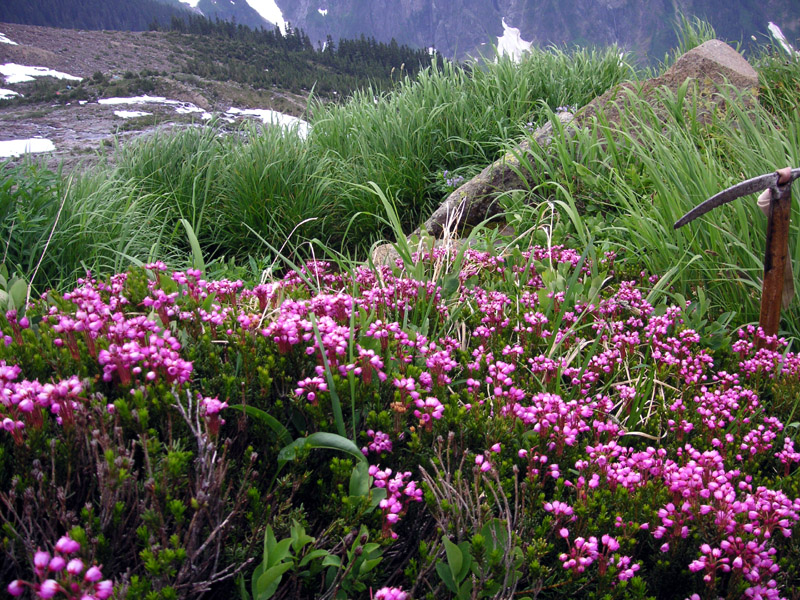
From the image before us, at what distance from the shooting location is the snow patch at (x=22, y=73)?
6812mm

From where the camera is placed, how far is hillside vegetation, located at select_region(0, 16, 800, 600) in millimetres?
1053

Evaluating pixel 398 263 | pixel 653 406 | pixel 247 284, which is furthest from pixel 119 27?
pixel 653 406

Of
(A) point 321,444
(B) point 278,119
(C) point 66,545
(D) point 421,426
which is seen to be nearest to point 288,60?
(B) point 278,119

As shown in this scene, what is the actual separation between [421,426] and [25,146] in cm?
573

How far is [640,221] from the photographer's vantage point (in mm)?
3211

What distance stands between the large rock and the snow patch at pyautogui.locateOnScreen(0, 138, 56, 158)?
13.0ft

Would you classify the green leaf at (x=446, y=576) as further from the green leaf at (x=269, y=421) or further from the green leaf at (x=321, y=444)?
the green leaf at (x=269, y=421)

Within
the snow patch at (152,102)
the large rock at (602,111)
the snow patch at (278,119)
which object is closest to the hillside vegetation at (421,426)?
the large rock at (602,111)

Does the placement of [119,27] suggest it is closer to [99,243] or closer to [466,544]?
[99,243]

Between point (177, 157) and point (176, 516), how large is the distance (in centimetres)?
569

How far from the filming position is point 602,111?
5.11 meters

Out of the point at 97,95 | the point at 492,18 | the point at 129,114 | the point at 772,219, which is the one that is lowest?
the point at 772,219

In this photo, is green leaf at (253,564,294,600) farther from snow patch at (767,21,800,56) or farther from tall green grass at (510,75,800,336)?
snow patch at (767,21,800,56)

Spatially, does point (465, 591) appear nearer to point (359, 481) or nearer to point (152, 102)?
point (359, 481)
